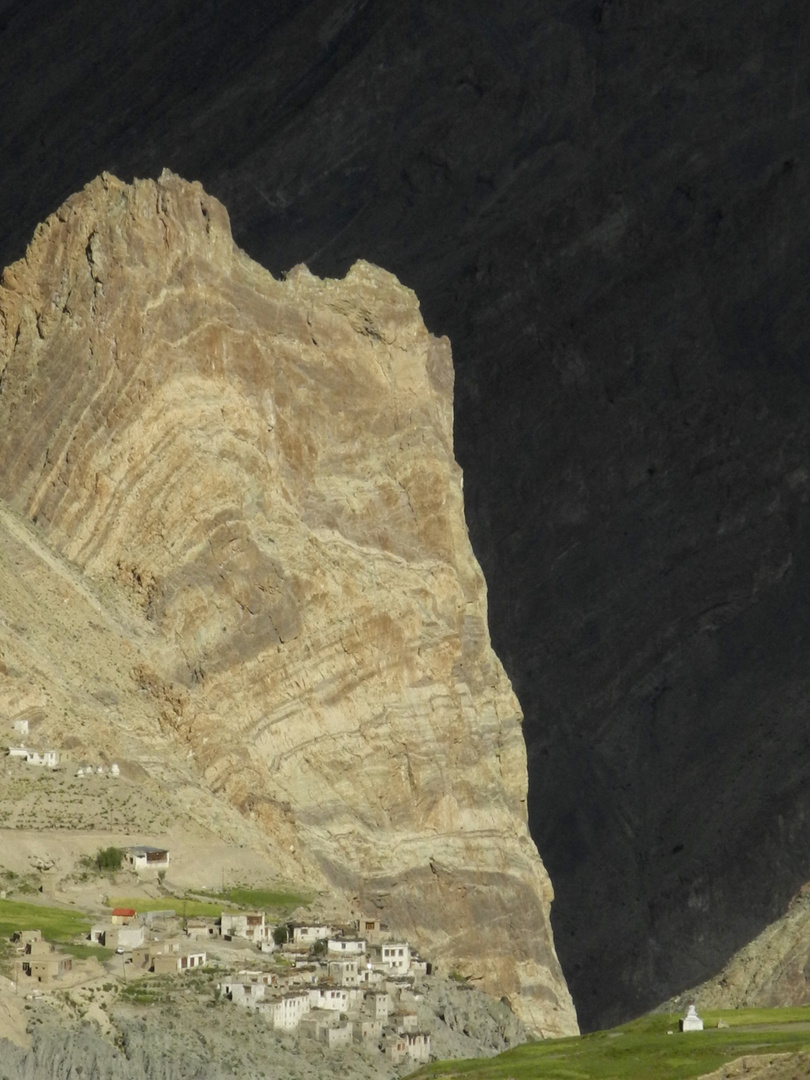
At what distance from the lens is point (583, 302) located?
186750 millimetres

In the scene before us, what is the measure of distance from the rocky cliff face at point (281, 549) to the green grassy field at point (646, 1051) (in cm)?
2676

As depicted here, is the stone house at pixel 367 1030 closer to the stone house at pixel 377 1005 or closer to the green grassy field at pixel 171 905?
the stone house at pixel 377 1005

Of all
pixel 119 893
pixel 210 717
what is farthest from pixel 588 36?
pixel 119 893

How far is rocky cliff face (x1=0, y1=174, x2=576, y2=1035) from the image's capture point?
136 metres

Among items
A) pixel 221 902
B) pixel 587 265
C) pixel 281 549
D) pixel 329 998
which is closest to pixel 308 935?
pixel 221 902

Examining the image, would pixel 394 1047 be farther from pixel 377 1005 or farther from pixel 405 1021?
pixel 377 1005

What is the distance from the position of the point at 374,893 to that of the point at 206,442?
1551 centimetres

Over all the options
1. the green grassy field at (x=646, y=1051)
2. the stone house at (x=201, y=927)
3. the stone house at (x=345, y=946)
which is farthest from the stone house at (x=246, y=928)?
the green grassy field at (x=646, y=1051)

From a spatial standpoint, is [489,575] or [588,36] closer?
[489,575]

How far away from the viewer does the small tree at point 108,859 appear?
385 feet

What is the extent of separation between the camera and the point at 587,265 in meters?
186

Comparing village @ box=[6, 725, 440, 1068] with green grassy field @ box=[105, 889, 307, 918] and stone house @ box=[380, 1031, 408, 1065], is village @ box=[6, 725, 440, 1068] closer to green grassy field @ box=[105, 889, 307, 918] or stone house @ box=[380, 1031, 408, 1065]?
stone house @ box=[380, 1031, 408, 1065]

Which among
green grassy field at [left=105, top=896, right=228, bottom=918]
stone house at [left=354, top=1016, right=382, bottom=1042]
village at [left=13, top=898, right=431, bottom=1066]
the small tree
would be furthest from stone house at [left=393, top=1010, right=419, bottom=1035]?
the small tree

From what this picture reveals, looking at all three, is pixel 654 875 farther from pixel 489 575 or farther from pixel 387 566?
pixel 387 566
